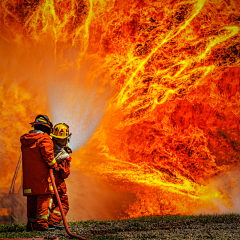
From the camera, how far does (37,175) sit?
22.7ft

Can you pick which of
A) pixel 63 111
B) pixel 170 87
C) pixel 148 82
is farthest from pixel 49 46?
pixel 170 87

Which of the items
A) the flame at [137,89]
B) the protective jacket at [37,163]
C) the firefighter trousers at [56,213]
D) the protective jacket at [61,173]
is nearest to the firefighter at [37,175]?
the protective jacket at [37,163]

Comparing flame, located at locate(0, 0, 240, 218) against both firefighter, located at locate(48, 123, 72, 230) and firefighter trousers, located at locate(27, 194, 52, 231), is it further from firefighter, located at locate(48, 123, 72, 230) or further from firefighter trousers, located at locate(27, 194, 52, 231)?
firefighter trousers, located at locate(27, 194, 52, 231)

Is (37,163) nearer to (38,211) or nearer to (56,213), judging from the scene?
(38,211)

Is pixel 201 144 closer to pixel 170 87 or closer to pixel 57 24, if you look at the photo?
pixel 170 87

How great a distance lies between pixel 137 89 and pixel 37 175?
6872mm

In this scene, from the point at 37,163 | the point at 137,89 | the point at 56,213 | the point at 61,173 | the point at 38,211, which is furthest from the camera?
the point at 137,89

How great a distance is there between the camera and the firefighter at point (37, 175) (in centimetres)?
→ 681

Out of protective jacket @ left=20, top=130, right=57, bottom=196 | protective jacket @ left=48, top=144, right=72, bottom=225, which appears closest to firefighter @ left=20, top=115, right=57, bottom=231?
protective jacket @ left=20, top=130, right=57, bottom=196

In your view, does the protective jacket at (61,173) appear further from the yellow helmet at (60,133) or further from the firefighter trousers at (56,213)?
the yellow helmet at (60,133)

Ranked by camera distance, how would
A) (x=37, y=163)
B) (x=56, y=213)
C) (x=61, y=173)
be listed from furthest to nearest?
(x=61, y=173) < (x=56, y=213) < (x=37, y=163)

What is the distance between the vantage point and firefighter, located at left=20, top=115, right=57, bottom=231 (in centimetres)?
681

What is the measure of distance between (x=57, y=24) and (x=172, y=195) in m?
7.61

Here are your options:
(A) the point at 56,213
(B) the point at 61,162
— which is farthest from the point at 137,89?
(A) the point at 56,213
